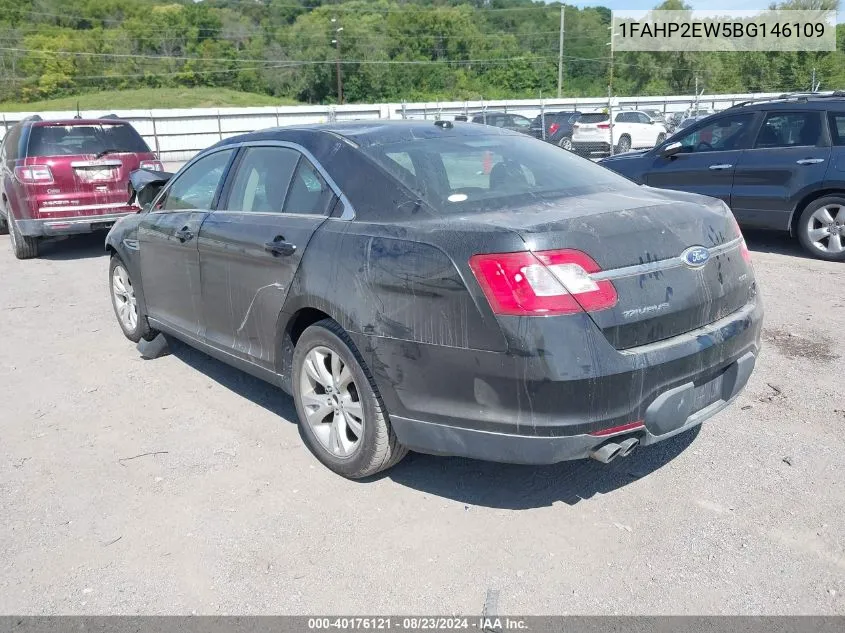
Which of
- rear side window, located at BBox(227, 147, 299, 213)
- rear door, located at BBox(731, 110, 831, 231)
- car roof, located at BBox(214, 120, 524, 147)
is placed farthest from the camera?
rear door, located at BBox(731, 110, 831, 231)

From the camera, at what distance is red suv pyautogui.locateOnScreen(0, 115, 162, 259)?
927cm

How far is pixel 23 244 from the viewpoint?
982 cm

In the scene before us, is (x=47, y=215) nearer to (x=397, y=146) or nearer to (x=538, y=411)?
(x=397, y=146)

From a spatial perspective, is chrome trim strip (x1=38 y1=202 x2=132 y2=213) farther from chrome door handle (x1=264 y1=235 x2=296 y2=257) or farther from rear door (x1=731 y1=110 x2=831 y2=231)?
rear door (x1=731 y1=110 x2=831 y2=231)

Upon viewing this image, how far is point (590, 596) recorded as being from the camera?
107 inches

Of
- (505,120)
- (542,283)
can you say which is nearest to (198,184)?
(542,283)

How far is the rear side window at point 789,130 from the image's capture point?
805 cm

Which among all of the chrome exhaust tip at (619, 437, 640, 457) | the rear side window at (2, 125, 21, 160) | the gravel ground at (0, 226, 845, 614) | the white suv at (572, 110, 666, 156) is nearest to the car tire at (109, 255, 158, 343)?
the gravel ground at (0, 226, 845, 614)

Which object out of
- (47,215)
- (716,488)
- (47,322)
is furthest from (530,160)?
(47,215)

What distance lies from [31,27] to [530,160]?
373ft

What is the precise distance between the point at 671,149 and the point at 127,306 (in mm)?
6517

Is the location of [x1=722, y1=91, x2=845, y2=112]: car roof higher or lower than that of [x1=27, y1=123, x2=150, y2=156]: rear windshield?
higher

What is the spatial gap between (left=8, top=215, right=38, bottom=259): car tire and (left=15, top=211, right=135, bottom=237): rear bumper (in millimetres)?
405

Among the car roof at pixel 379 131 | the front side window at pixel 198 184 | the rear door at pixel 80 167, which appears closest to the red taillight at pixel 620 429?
the car roof at pixel 379 131
